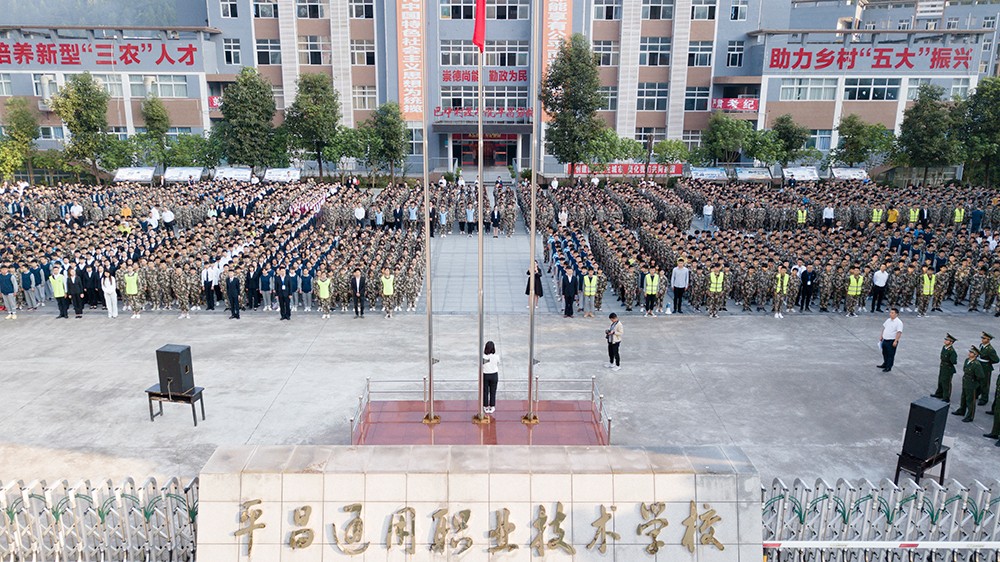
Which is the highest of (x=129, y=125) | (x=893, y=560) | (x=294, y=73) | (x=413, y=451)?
(x=294, y=73)

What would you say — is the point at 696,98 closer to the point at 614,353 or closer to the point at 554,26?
the point at 554,26

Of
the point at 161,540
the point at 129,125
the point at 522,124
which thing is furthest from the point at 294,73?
the point at 161,540

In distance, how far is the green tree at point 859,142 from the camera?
125 ft

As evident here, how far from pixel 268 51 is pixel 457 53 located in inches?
490

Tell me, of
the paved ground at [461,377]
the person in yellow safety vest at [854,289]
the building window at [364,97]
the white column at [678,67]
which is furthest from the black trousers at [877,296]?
the building window at [364,97]

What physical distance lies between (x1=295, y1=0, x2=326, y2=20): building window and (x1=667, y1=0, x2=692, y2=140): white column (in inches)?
882

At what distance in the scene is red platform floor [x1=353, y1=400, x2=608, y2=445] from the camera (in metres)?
9.88

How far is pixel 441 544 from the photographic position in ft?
23.1

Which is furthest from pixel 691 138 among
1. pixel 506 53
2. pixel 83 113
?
pixel 83 113

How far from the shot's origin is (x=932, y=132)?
35031mm

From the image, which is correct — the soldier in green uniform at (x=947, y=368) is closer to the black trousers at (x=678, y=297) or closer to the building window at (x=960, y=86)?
the black trousers at (x=678, y=297)

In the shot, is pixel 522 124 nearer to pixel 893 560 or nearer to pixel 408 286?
pixel 408 286

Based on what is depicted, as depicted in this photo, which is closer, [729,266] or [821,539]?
[821,539]

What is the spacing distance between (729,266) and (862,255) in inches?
187
